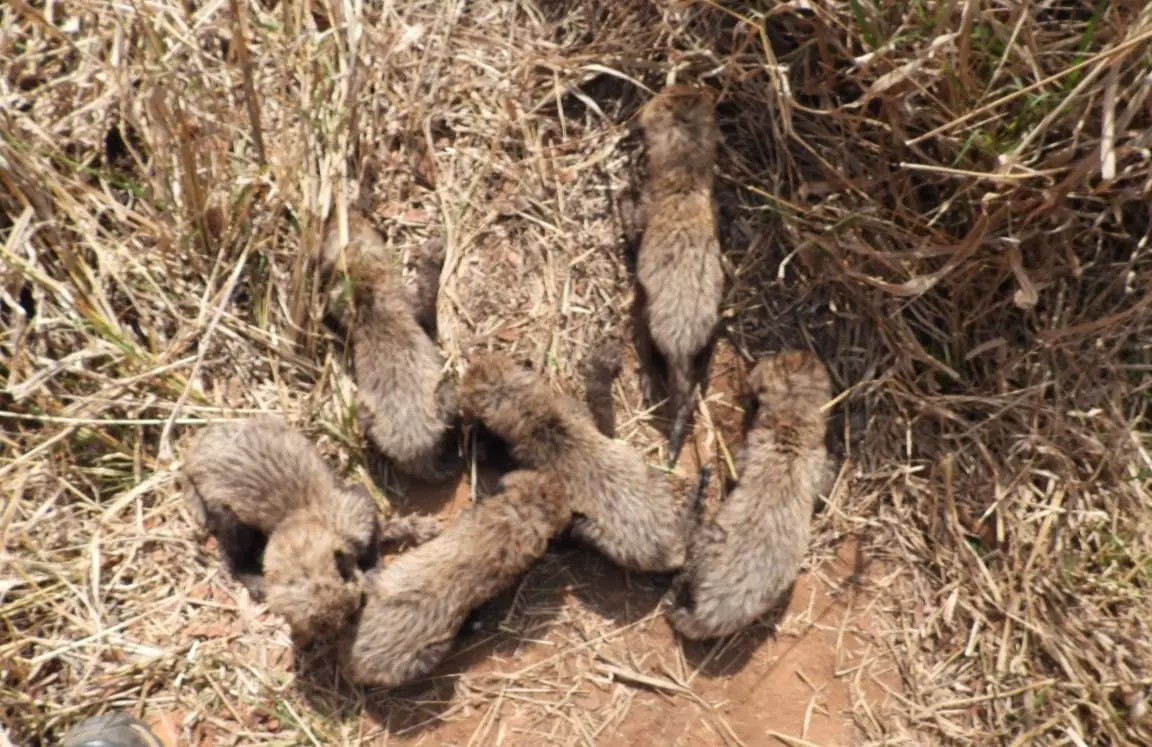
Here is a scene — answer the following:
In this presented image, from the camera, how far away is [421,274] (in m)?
4.60

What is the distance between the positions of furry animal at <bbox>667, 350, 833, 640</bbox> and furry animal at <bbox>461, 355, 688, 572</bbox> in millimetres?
193

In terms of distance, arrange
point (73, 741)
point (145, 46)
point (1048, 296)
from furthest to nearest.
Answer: point (145, 46)
point (1048, 296)
point (73, 741)

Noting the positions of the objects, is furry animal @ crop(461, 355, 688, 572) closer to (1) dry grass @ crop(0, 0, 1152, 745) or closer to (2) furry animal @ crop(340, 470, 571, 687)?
(2) furry animal @ crop(340, 470, 571, 687)

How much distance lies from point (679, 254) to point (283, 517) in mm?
2315

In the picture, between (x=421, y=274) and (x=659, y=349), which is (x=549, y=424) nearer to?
(x=659, y=349)

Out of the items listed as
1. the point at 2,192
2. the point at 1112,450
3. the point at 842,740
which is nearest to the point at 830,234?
the point at 1112,450

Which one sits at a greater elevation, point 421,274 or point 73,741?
point 421,274

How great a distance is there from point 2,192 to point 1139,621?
19.5 feet

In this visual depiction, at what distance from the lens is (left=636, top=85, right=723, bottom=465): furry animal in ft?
14.1

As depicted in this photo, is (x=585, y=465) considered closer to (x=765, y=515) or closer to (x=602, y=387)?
(x=602, y=387)

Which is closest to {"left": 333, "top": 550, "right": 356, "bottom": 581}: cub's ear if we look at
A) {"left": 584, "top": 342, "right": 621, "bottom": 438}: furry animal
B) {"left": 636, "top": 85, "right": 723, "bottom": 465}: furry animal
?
{"left": 584, "top": 342, "right": 621, "bottom": 438}: furry animal

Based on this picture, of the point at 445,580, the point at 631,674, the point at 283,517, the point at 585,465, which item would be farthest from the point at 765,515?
the point at 283,517

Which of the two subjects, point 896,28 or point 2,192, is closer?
point 896,28

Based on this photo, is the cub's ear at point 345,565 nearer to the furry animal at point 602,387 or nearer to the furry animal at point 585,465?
the furry animal at point 585,465
